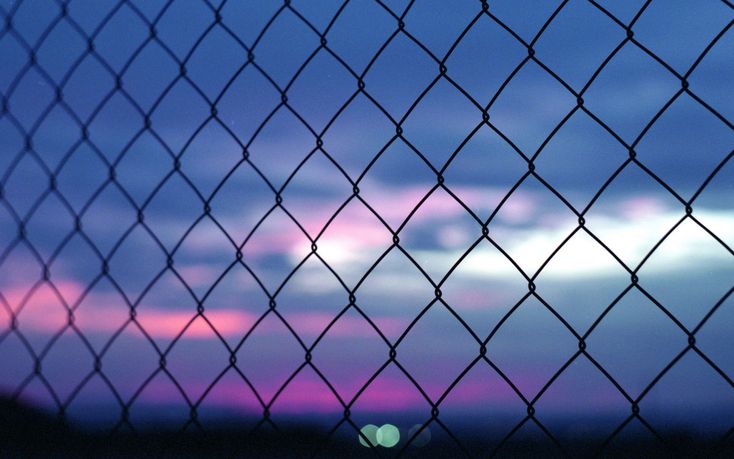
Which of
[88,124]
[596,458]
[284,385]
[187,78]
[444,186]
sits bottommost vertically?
[596,458]

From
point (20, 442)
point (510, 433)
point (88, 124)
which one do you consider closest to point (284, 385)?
point (510, 433)

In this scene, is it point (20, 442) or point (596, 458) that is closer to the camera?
point (596, 458)

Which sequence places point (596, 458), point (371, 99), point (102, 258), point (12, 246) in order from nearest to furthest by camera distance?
point (596, 458) → point (371, 99) → point (102, 258) → point (12, 246)

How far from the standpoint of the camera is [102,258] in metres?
2.62

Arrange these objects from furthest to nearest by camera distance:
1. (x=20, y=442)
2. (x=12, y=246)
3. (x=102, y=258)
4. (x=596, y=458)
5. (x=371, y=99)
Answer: (x=20, y=442) < (x=12, y=246) < (x=102, y=258) < (x=371, y=99) < (x=596, y=458)

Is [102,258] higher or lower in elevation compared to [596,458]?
higher

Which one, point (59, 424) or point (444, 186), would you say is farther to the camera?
point (59, 424)

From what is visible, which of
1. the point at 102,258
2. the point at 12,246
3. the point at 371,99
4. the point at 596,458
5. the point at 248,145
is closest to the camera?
the point at 596,458

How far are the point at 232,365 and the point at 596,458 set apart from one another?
3.03ft

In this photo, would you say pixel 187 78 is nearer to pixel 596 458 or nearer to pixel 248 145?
pixel 248 145

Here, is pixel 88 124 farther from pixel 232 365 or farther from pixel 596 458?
pixel 596 458

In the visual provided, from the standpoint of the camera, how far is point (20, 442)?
310 centimetres

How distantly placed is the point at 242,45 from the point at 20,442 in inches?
68.5

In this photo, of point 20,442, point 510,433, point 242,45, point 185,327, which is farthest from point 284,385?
point 20,442
